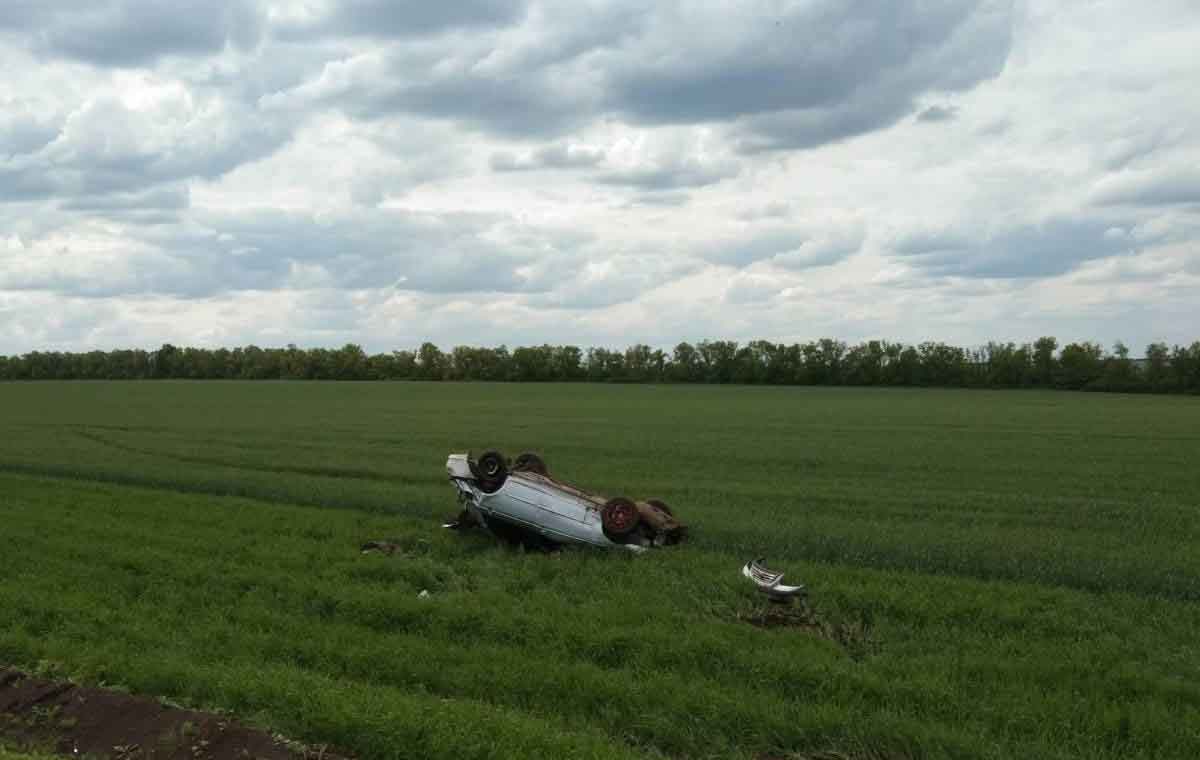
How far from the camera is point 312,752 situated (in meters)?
7.31

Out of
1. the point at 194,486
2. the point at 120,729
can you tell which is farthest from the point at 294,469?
the point at 120,729

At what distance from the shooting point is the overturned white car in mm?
13781

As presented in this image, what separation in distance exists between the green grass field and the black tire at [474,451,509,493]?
3.45 ft

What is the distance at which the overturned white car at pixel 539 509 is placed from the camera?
45.2 feet

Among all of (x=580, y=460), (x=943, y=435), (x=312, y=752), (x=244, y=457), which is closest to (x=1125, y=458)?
(x=943, y=435)

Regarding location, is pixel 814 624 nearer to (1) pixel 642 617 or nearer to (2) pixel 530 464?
(1) pixel 642 617

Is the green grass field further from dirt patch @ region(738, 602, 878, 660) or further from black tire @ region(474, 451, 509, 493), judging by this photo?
black tire @ region(474, 451, 509, 493)

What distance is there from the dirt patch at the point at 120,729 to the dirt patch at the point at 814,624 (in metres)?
4.90

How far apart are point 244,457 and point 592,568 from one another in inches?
806

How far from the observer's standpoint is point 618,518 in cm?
1376

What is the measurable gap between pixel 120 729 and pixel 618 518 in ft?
23.6

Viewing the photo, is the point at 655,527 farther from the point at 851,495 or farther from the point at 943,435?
the point at 943,435

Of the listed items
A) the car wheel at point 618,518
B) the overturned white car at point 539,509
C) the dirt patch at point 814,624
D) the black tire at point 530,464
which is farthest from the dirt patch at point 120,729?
the black tire at point 530,464

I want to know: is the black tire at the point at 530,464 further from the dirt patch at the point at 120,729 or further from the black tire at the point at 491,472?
the dirt patch at the point at 120,729
